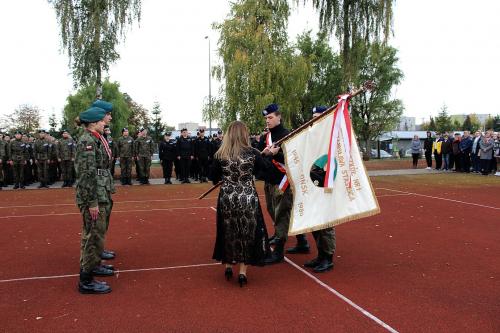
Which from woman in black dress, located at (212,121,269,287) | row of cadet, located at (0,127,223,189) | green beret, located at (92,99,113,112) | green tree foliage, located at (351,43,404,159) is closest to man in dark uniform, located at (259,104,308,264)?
woman in black dress, located at (212,121,269,287)

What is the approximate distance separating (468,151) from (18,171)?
20163mm

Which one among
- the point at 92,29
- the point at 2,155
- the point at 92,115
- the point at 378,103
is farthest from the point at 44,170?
the point at 378,103

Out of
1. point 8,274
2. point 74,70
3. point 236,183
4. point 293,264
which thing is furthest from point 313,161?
point 74,70

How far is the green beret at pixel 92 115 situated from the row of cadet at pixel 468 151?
63.3 ft

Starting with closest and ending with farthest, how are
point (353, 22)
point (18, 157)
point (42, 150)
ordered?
1. point (18, 157)
2. point (42, 150)
3. point (353, 22)

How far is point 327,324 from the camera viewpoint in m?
4.07

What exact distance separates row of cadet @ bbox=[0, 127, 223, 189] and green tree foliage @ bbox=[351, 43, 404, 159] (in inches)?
1168

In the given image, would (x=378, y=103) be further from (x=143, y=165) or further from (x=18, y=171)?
(x=18, y=171)

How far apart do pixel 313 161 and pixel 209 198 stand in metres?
7.90

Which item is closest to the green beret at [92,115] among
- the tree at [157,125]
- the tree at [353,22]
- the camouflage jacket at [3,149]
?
the camouflage jacket at [3,149]

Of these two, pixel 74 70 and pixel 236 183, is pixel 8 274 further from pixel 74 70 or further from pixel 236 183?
pixel 74 70

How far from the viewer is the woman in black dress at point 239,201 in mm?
5109

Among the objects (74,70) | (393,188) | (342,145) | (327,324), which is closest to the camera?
(327,324)

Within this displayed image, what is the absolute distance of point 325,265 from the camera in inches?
226
